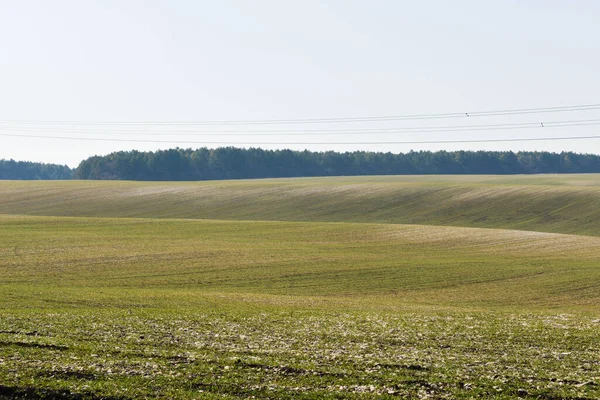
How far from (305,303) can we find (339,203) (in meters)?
72.6

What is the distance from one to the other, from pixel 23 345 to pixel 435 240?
175 ft

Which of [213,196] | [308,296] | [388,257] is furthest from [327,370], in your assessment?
[213,196]

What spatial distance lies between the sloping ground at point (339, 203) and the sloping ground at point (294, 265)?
21.3 meters

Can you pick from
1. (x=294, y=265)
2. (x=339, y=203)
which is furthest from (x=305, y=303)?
(x=339, y=203)

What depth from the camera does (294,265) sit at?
5406 cm

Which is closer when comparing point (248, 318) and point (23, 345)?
point (23, 345)

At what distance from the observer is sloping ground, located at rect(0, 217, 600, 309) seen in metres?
43.3

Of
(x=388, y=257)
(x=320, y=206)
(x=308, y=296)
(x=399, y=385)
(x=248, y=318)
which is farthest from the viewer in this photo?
(x=320, y=206)

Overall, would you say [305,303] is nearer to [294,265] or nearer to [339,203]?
[294,265]

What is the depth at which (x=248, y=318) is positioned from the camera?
102ft

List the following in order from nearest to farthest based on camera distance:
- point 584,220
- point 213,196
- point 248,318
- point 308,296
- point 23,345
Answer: point 23,345 → point 248,318 → point 308,296 → point 584,220 → point 213,196

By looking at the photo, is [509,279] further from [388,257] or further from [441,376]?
[441,376]

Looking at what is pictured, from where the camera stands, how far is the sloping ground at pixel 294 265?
4328 centimetres

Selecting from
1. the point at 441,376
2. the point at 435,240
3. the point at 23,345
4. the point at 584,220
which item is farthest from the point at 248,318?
the point at 584,220
